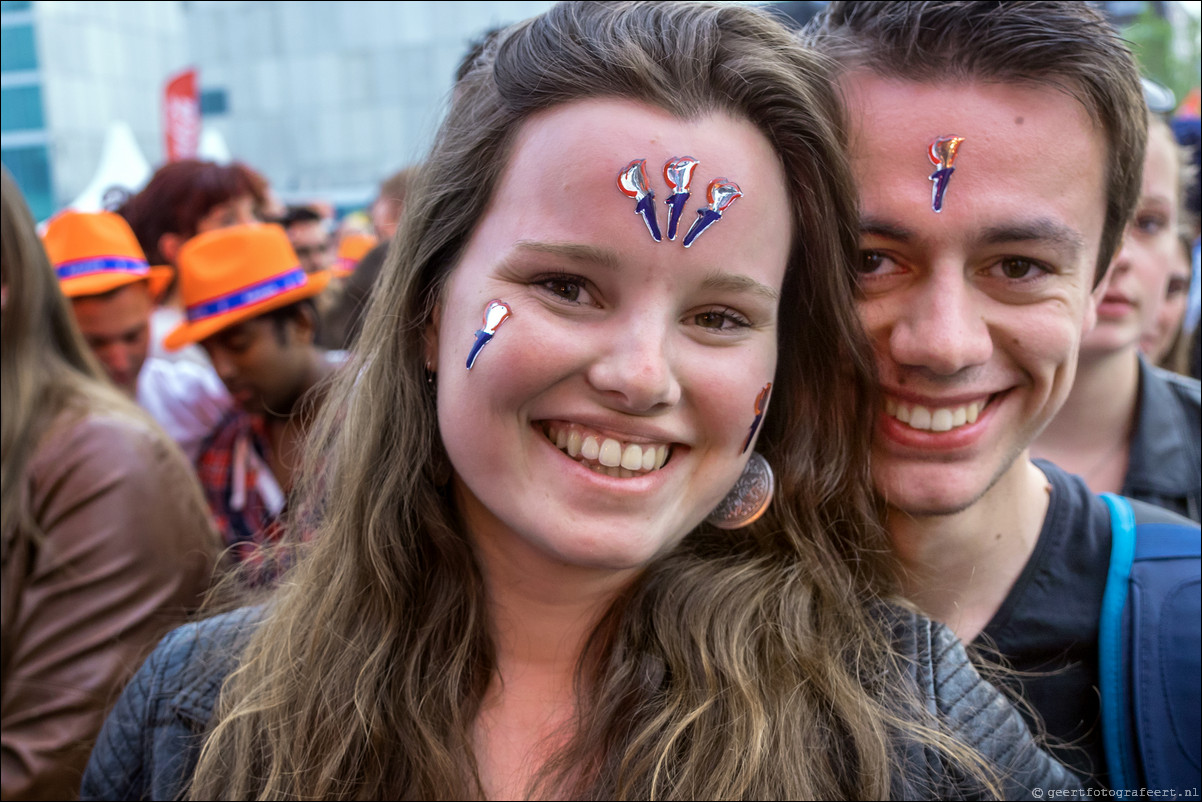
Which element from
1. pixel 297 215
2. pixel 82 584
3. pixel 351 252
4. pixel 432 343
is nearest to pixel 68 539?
pixel 82 584

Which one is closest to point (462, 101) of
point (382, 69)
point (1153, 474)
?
point (1153, 474)

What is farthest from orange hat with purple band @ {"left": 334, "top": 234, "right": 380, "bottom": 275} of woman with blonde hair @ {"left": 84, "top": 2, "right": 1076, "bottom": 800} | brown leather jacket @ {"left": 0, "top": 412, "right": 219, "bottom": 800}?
woman with blonde hair @ {"left": 84, "top": 2, "right": 1076, "bottom": 800}

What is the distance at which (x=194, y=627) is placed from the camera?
1883 mm

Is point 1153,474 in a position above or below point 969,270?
below

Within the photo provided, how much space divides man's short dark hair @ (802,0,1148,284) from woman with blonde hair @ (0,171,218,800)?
186cm

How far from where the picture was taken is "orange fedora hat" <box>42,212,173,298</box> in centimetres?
388

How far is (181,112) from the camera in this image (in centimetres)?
986

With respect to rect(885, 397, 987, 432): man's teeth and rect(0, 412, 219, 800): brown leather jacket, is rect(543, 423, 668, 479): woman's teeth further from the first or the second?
rect(0, 412, 219, 800): brown leather jacket

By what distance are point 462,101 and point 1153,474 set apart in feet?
5.89

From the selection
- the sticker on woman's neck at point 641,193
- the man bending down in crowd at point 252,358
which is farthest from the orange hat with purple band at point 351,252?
the sticker on woman's neck at point 641,193

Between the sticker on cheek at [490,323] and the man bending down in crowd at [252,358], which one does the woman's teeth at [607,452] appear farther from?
the man bending down in crowd at [252,358]

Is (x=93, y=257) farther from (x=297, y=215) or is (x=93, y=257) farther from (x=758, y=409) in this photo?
(x=758, y=409)

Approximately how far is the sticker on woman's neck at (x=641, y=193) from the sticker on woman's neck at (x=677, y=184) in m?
0.02

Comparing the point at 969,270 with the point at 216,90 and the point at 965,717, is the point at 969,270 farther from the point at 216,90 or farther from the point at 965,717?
the point at 216,90
